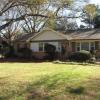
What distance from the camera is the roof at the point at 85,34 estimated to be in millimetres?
43378

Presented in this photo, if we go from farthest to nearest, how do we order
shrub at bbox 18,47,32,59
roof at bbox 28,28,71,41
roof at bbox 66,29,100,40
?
shrub at bbox 18,47,32,59, roof at bbox 28,28,71,41, roof at bbox 66,29,100,40

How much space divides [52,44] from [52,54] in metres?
2.02

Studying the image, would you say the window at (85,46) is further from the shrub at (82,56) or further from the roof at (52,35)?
the shrub at (82,56)

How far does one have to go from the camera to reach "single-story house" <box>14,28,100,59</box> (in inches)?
1715

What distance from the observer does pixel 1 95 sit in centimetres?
1529

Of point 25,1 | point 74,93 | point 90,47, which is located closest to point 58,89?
point 74,93

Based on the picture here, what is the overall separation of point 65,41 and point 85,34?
2903mm

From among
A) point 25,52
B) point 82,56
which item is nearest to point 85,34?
point 82,56

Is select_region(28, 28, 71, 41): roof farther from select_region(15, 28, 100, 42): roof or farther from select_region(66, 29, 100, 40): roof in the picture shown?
select_region(66, 29, 100, 40): roof

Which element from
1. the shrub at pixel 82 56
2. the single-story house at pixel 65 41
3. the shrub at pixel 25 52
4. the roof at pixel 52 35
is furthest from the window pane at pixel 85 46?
the shrub at pixel 25 52

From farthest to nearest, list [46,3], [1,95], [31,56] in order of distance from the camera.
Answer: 1. [31,56]
2. [46,3]
3. [1,95]

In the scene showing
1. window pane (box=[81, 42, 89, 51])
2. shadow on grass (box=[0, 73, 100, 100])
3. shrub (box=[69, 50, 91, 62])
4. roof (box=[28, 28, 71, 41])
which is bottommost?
shadow on grass (box=[0, 73, 100, 100])

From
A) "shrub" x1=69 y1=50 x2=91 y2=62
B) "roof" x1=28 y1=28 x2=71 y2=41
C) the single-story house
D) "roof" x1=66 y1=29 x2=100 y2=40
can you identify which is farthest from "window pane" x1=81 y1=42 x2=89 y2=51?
"shrub" x1=69 y1=50 x2=91 y2=62

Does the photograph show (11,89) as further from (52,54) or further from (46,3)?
(52,54)
